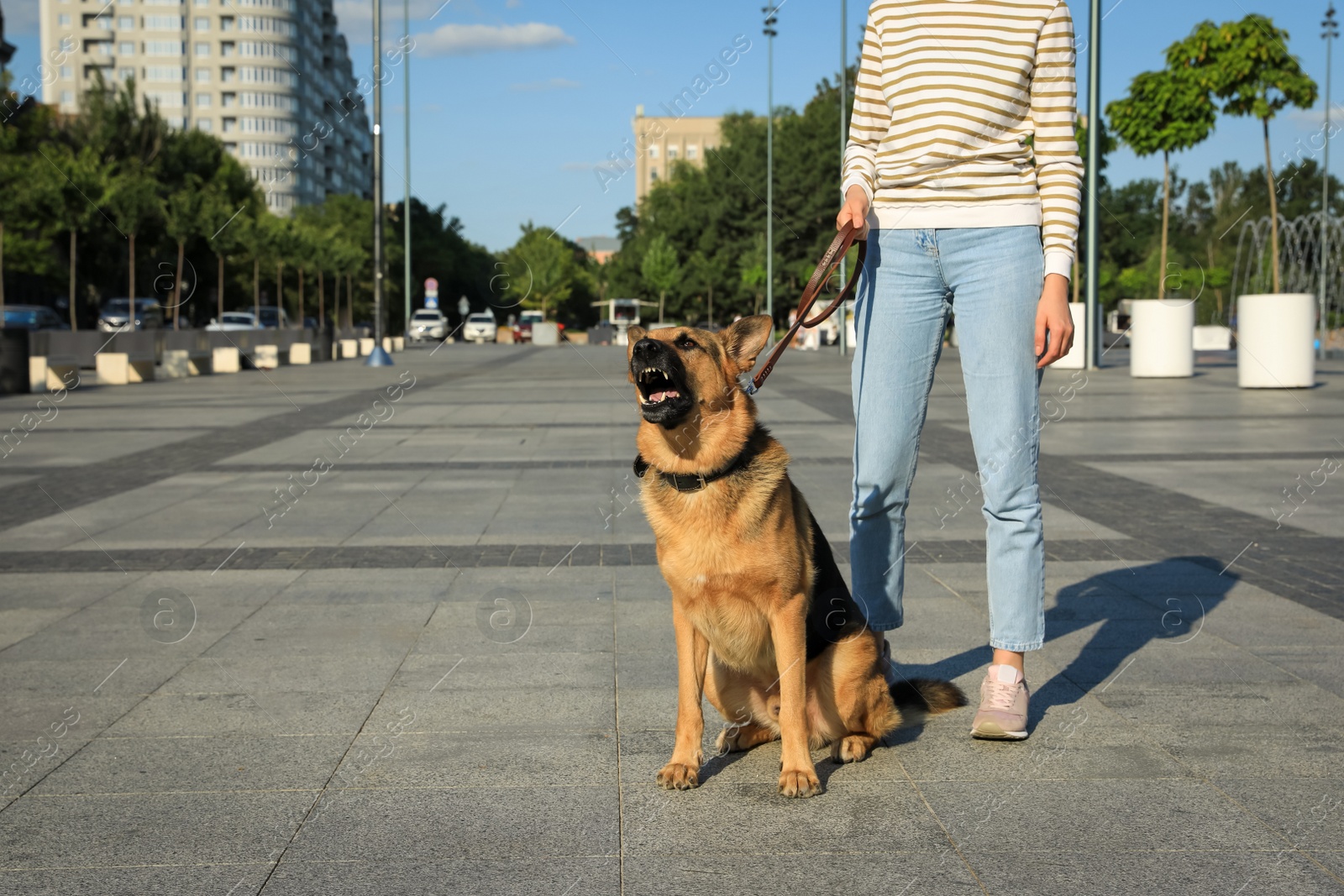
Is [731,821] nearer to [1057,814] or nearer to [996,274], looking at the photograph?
[1057,814]

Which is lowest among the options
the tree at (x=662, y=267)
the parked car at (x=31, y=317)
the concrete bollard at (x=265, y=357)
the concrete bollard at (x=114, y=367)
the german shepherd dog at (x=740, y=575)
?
the german shepherd dog at (x=740, y=575)

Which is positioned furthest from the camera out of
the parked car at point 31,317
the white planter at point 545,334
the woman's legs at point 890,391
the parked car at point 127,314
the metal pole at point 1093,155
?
the white planter at point 545,334

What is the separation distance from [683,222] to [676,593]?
244 feet

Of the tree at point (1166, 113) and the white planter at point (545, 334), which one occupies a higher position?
the tree at point (1166, 113)

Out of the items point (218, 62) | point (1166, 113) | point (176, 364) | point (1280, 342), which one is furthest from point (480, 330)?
point (218, 62)

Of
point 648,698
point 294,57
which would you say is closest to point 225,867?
point 648,698

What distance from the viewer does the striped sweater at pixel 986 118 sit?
141 inches

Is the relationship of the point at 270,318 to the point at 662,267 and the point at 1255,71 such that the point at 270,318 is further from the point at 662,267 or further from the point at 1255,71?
the point at 1255,71

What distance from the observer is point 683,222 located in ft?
250

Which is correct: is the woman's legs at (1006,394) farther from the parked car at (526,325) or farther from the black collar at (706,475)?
the parked car at (526,325)

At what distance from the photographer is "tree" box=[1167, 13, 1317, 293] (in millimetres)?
20641

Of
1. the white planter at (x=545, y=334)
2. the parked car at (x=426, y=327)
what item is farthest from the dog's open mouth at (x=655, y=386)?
the white planter at (x=545, y=334)

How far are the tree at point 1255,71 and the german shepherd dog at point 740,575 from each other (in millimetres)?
19770

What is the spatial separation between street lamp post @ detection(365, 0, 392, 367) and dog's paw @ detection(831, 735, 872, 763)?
2285cm
